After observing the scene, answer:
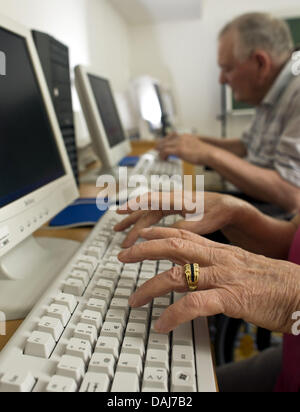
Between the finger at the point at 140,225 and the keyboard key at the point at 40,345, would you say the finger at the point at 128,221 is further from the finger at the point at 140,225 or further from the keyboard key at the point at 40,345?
the keyboard key at the point at 40,345

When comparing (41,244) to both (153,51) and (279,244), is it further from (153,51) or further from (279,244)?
(153,51)

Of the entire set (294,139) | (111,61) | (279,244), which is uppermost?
(111,61)

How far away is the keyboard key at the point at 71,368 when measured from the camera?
0.29 m

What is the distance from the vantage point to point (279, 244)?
70 centimetres

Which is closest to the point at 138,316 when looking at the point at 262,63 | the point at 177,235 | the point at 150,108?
the point at 177,235

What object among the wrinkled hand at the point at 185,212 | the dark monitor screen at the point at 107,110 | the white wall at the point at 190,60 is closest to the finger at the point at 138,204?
the wrinkled hand at the point at 185,212

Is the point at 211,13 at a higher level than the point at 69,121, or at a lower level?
higher

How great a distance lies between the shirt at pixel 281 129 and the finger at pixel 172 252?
0.77 meters

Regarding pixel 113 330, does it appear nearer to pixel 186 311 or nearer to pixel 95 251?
pixel 186 311

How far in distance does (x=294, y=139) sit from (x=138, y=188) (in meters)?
0.55

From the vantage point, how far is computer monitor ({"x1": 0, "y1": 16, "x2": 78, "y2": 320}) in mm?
472

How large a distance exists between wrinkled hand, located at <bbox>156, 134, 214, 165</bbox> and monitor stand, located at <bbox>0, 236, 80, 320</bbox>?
0.71 m

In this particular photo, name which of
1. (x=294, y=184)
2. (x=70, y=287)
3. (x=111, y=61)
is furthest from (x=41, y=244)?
(x=111, y=61)

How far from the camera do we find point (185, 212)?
61 centimetres
